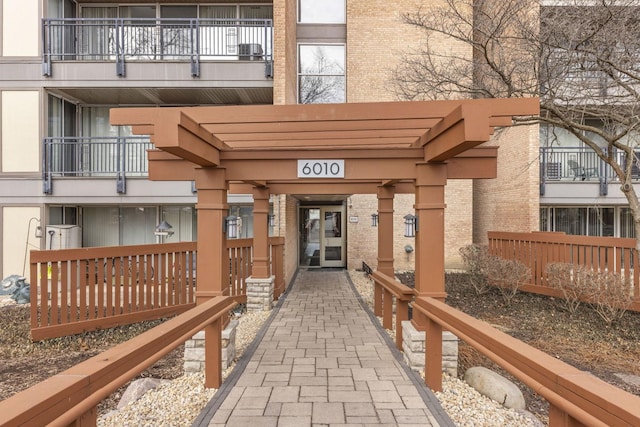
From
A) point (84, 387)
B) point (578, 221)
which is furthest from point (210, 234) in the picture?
point (578, 221)

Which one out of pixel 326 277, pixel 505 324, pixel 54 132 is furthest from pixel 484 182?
pixel 54 132

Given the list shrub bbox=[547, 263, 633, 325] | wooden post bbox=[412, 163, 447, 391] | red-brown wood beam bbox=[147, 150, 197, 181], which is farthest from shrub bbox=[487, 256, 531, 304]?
red-brown wood beam bbox=[147, 150, 197, 181]

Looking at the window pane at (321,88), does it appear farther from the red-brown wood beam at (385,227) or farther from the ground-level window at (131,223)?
the red-brown wood beam at (385,227)

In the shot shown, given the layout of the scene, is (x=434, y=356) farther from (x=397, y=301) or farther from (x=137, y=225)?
(x=137, y=225)

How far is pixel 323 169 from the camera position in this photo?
452cm

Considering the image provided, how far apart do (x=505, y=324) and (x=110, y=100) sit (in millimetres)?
13106

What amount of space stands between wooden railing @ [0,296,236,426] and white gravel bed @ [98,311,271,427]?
112 cm

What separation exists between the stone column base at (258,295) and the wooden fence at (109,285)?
0.41 m

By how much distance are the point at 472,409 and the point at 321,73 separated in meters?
11.7

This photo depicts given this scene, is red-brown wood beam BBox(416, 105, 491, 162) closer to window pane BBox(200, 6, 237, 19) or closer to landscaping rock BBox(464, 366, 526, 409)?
landscaping rock BBox(464, 366, 526, 409)

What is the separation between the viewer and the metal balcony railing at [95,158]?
33.1 ft

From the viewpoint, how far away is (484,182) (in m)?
14.0

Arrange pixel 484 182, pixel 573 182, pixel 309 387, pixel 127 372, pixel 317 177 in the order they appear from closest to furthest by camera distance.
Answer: pixel 127 372 < pixel 309 387 < pixel 317 177 < pixel 573 182 < pixel 484 182

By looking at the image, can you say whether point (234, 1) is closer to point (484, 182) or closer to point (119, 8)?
point (119, 8)
